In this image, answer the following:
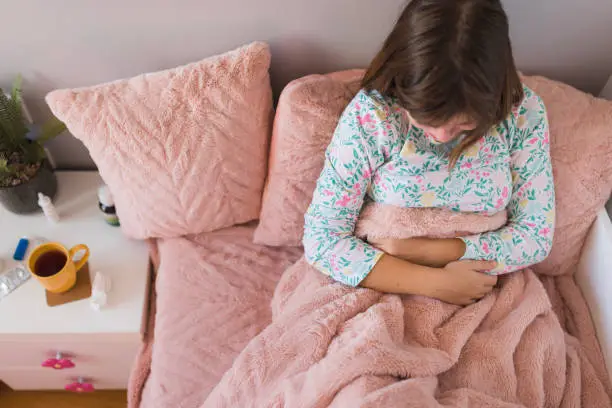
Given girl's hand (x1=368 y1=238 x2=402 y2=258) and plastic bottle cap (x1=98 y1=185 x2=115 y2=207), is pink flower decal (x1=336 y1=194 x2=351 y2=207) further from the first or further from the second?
plastic bottle cap (x1=98 y1=185 x2=115 y2=207)

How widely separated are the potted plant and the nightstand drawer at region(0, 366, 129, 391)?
413mm

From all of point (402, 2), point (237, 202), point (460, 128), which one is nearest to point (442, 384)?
point (460, 128)

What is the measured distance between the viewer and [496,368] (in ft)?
2.81

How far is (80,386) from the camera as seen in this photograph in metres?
1.33

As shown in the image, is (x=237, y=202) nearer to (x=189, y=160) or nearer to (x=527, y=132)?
(x=189, y=160)

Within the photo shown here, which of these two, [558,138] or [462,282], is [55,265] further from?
[558,138]

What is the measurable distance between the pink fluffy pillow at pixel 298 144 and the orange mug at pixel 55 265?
0.42 metres

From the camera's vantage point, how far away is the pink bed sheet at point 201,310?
103cm

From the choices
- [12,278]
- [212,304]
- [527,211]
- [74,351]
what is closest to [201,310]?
[212,304]

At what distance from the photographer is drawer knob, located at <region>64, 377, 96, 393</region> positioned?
1.32 m

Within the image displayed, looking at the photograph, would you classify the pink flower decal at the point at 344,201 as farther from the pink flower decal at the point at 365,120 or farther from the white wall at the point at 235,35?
the white wall at the point at 235,35

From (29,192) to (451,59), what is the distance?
1010 mm

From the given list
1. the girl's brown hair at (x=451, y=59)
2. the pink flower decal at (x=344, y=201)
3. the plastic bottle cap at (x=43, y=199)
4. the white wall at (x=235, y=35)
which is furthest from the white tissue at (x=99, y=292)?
the girl's brown hair at (x=451, y=59)

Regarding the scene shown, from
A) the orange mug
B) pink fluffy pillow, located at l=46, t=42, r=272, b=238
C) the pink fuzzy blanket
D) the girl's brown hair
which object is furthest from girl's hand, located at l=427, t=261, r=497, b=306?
the orange mug
